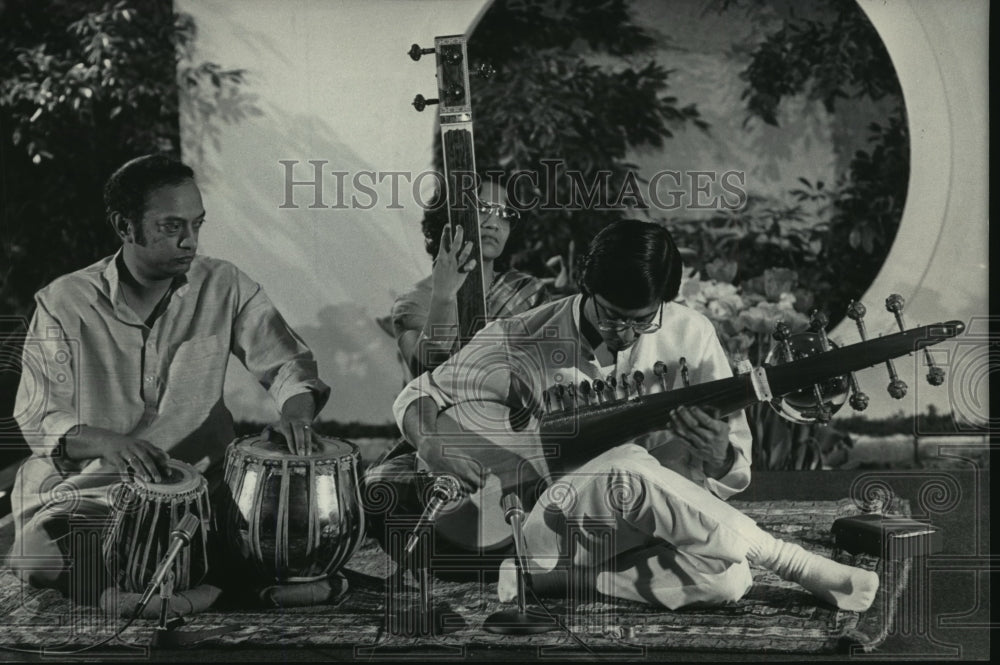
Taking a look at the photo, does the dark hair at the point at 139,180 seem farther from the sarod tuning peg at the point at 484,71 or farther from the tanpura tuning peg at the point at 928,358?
the tanpura tuning peg at the point at 928,358

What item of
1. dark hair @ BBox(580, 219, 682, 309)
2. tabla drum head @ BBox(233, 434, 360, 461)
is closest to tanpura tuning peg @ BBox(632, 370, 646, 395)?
dark hair @ BBox(580, 219, 682, 309)

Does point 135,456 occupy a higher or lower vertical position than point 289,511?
higher

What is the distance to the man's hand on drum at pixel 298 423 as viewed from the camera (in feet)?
12.5

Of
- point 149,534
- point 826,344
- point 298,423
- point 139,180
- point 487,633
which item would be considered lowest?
point 487,633

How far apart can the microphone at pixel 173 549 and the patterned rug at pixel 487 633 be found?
0.18 meters

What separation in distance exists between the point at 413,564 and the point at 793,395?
138cm

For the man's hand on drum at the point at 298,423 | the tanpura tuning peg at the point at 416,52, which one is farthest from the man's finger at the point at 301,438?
the tanpura tuning peg at the point at 416,52

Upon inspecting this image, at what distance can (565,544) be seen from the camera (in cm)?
367

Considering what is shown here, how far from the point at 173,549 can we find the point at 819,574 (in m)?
1.99

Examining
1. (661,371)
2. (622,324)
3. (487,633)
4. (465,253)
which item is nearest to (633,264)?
(622,324)

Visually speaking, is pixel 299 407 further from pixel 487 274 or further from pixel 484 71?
pixel 484 71

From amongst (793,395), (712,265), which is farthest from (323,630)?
(712,265)

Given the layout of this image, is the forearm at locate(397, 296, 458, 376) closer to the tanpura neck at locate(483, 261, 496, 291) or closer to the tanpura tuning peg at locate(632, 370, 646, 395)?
the tanpura neck at locate(483, 261, 496, 291)

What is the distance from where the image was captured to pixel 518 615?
11.4ft
